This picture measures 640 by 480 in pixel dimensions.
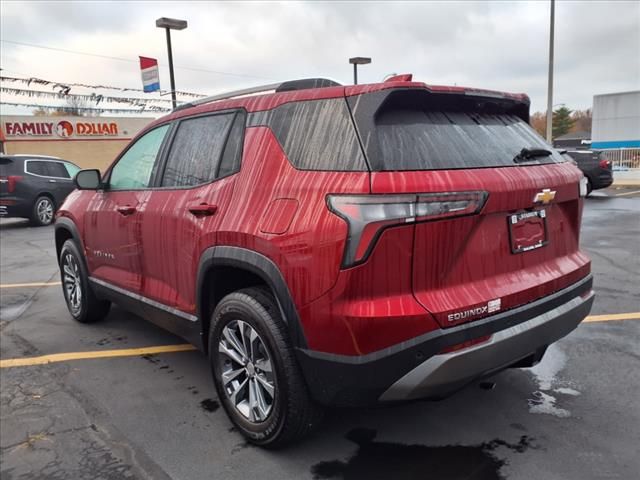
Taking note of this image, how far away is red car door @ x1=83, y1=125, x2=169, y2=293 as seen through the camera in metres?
3.82

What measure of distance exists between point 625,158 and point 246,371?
85.7 feet

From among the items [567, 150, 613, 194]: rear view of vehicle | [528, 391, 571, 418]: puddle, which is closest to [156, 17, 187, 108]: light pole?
[567, 150, 613, 194]: rear view of vehicle

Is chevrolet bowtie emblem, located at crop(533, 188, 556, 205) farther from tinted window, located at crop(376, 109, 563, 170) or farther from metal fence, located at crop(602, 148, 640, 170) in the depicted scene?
metal fence, located at crop(602, 148, 640, 170)

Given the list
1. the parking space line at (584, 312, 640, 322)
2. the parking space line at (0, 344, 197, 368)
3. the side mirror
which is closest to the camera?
the parking space line at (0, 344, 197, 368)

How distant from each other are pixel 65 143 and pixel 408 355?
33.1 metres

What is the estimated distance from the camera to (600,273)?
6234mm

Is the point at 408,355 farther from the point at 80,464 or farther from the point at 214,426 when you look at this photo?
the point at 80,464

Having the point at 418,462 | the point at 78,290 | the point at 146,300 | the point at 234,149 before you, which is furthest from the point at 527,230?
the point at 78,290

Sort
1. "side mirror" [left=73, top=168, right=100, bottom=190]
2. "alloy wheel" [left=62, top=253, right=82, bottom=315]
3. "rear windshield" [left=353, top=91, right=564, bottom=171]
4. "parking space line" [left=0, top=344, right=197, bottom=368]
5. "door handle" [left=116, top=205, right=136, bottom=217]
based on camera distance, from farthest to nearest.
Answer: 1. "alloy wheel" [left=62, top=253, right=82, bottom=315]
2. "side mirror" [left=73, top=168, right=100, bottom=190]
3. "parking space line" [left=0, top=344, right=197, bottom=368]
4. "door handle" [left=116, top=205, right=136, bottom=217]
5. "rear windshield" [left=353, top=91, right=564, bottom=171]

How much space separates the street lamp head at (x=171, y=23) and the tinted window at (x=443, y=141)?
14.9 metres

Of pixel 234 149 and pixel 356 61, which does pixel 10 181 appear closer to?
pixel 234 149

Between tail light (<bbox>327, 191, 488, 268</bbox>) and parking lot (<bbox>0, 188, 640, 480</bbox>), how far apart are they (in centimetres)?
114

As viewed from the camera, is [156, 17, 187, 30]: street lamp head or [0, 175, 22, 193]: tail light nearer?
[0, 175, 22, 193]: tail light

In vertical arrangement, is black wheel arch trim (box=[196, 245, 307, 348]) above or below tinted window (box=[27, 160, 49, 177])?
below
